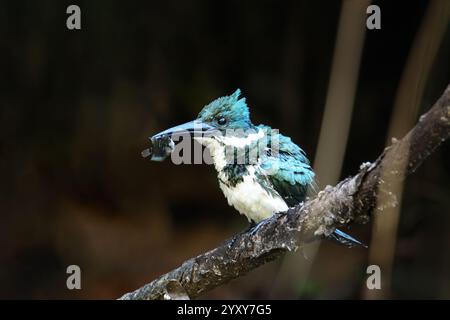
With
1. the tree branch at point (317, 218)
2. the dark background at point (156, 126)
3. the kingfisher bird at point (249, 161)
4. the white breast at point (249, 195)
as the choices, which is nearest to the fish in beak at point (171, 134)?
the kingfisher bird at point (249, 161)

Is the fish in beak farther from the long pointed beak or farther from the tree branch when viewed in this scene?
the tree branch

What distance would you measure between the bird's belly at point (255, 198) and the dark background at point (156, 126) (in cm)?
178

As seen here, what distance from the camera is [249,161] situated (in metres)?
3.26

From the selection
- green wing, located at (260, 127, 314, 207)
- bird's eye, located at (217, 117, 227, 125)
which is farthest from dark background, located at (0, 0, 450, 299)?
bird's eye, located at (217, 117, 227, 125)

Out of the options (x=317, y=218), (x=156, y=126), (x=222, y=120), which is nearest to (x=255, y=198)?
(x=222, y=120)

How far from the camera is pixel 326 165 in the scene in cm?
249

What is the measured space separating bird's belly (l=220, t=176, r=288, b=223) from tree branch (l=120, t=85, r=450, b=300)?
0.68 ft

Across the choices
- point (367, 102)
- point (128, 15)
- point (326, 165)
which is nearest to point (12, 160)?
point (128, 15)

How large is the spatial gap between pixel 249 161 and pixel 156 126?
7.21 ft

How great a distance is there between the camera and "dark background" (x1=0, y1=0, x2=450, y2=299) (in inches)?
200

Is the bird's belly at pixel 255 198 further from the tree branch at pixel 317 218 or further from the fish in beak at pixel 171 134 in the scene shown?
the fish in beak at pixel 171 134

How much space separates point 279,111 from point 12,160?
6.54 ft

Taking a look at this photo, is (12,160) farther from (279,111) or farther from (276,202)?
(276,202)

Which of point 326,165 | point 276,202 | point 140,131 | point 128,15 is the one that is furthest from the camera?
point 140,131
